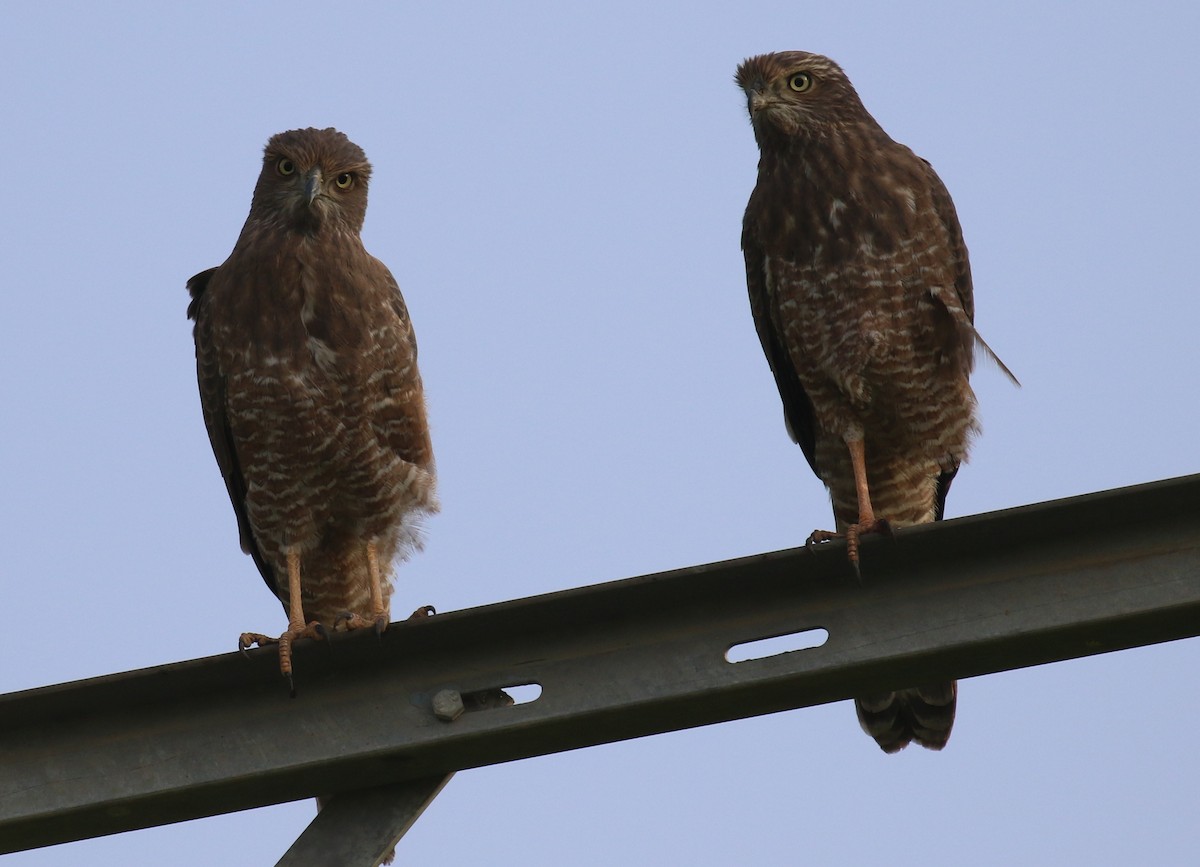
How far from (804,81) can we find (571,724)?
416 cm

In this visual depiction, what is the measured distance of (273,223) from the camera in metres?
7.41

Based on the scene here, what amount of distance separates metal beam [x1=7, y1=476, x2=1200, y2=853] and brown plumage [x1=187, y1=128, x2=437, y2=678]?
241 cm

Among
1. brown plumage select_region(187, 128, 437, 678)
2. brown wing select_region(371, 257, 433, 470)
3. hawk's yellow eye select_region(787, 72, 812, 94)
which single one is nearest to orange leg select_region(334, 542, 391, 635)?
brown plumage select_region(187, 128, 437, 678)

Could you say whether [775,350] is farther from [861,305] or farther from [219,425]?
[219,425]

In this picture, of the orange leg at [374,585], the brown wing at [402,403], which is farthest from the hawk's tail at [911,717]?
the brown wing at [402,403]

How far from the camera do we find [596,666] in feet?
13.9

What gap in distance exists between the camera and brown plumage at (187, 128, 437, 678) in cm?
684

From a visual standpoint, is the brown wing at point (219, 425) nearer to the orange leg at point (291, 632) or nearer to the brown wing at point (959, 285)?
the orange leg at point (291, 632)

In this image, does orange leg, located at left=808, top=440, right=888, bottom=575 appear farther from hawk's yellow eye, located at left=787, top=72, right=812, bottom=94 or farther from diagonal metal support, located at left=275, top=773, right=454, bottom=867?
hawk's yellow eye, located at left=787, top=72, right=812, bottom=94

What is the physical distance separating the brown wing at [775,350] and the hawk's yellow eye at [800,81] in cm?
68

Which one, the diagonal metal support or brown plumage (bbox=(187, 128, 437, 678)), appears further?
brown plumage (bbox=(187, 128, 437, 678))

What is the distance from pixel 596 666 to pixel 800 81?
157 inches

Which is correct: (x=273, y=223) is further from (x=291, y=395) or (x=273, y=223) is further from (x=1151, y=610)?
(x=1151, y=610)

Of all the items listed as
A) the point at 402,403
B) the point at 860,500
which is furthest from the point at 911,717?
the point at 402,403
